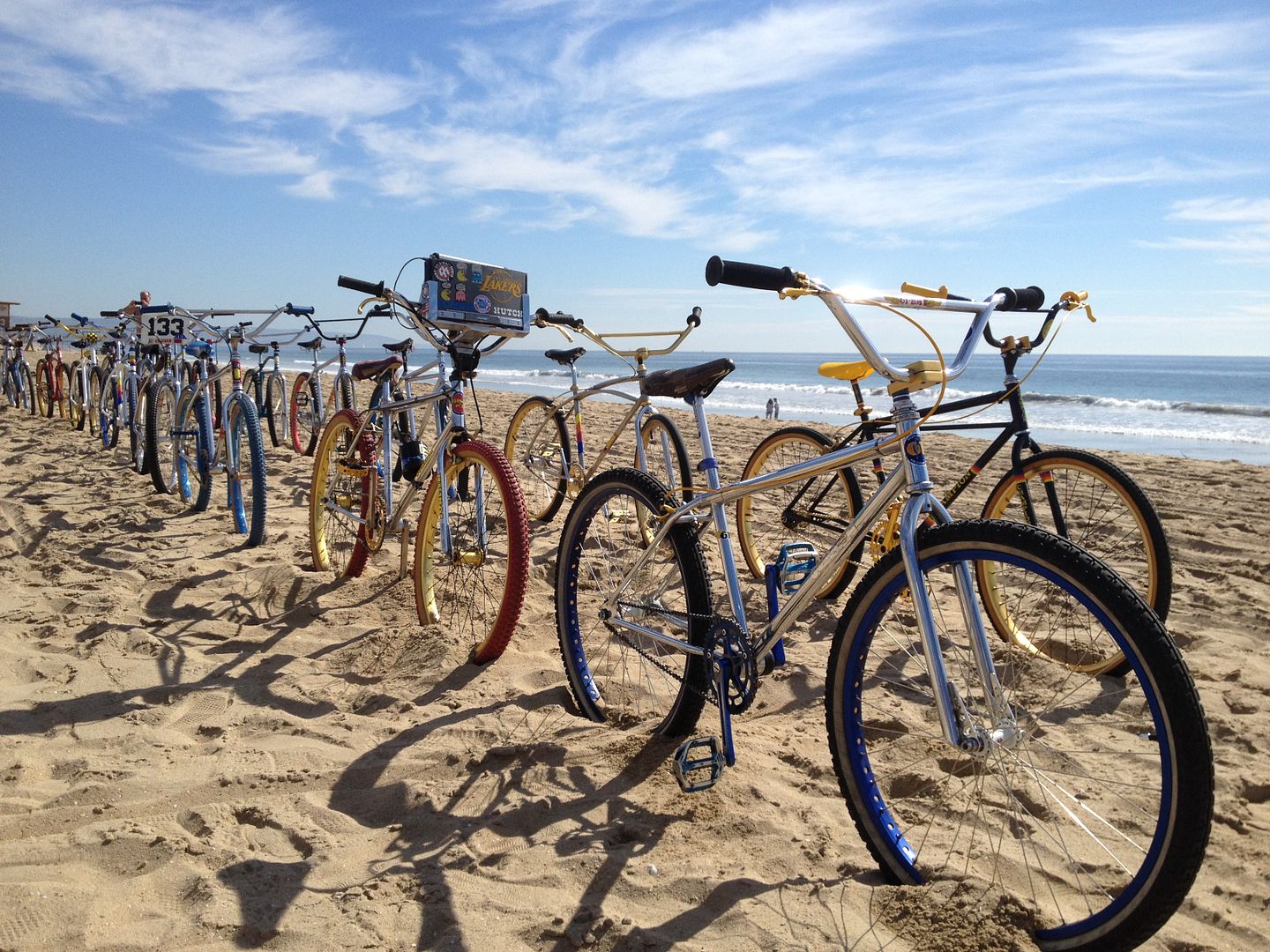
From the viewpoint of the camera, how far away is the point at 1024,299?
2449mm

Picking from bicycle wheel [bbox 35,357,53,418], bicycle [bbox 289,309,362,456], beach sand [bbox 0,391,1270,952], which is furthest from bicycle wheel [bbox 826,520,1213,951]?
bicycle wheel [bbox 35,357,53,418]

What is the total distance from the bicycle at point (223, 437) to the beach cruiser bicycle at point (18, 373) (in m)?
8.23

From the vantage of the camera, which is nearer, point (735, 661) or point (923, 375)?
point (923, 375)

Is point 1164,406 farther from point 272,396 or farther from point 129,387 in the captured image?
point 129,387

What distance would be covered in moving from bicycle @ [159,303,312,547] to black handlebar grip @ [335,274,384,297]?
180cm

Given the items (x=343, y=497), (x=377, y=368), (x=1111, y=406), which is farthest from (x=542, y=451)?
(x=1111, y=406)

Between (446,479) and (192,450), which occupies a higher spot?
(446,479)

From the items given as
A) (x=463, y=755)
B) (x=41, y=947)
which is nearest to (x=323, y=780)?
(x=463, y=755)

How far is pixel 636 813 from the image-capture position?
235cm

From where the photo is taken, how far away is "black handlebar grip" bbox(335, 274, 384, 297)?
3539mm

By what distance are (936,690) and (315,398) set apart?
8057 mm

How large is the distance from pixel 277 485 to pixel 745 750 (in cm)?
542

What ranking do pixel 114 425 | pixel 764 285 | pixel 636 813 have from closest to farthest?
pixel 764 285 < pixel 636 813 < pixel 114 425

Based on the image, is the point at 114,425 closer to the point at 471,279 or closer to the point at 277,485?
the point at 277,485
